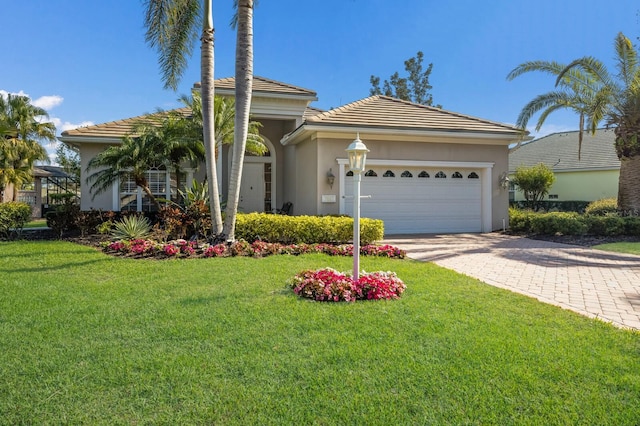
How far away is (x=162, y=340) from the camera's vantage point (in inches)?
155

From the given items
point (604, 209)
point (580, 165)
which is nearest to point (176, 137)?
point (604, 209)

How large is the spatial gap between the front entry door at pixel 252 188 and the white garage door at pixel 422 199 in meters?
5.14

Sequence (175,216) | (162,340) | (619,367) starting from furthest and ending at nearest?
(175,216) → (162,340) → (619,367)

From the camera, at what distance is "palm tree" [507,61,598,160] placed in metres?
15.0

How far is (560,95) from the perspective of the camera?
51.5 feet

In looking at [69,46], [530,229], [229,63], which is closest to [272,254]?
[229,63]

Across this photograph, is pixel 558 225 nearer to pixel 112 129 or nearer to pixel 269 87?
pixel 269 87

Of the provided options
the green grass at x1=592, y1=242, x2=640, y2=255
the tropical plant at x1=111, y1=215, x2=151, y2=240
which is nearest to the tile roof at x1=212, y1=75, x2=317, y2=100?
the tropical plant at x1=111, y1=215, x2=151, y2=240

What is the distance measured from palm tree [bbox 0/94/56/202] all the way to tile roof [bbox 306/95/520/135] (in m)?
18.1

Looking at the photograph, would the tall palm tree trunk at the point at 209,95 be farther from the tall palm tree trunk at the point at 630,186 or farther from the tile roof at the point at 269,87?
the tall palm tree trunk at the point at 630,186

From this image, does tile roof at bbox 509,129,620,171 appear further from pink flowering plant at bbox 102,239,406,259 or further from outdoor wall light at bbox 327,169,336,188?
pink flowering plant at bbox 102,239,406,259

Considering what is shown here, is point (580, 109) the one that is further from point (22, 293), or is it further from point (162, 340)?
point (22, 293)

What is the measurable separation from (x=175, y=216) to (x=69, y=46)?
Result: 8.30 m

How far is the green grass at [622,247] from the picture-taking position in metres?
10.2
